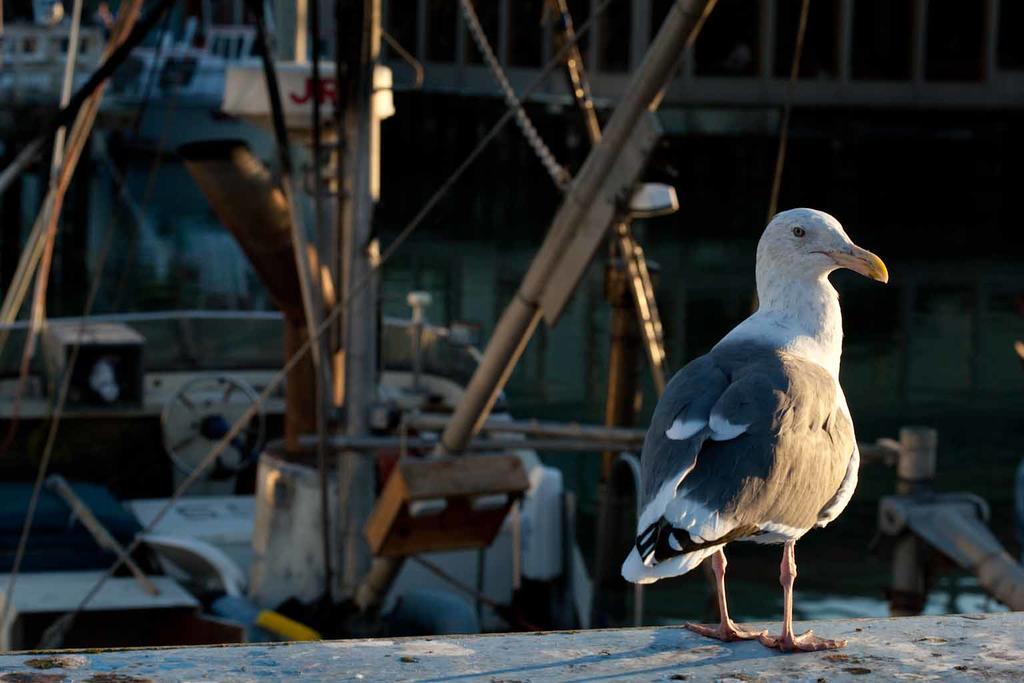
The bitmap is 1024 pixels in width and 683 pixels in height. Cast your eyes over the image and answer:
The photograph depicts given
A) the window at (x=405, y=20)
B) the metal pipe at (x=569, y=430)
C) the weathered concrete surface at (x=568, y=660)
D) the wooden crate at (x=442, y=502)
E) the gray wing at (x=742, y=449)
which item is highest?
the window at (x=405, y=20)

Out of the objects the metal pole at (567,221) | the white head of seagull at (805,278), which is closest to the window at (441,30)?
the metal pole at (567,221)

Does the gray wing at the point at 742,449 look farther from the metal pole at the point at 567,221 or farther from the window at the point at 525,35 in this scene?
the window at the point at 525,35

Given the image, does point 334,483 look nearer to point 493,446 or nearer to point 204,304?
point 493,446

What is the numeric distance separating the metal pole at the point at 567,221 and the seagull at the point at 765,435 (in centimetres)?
353

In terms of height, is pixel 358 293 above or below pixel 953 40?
below

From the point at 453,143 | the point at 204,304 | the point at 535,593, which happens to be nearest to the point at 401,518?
the point at 535,593

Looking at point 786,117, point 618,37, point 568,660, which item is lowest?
point 568,660

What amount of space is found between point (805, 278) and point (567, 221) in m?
4.04

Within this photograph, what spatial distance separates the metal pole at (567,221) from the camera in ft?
26.8

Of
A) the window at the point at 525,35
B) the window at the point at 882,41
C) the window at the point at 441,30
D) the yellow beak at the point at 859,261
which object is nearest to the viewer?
the yellow beak at the point at 859,261

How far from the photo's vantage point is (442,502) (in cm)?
916

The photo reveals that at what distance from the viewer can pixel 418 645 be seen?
161 inches

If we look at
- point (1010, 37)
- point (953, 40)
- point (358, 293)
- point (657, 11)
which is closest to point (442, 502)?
point (358, 293)

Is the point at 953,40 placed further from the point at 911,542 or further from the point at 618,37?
the point at 911,542
